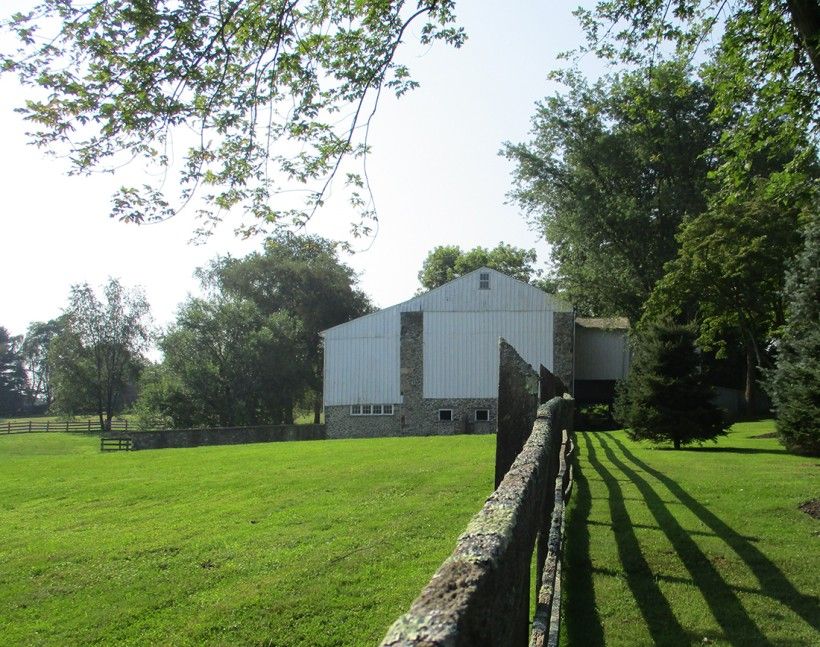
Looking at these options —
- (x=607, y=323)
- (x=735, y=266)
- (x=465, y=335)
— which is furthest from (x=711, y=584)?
A: (x=607, y=323)

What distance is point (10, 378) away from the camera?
99938mm

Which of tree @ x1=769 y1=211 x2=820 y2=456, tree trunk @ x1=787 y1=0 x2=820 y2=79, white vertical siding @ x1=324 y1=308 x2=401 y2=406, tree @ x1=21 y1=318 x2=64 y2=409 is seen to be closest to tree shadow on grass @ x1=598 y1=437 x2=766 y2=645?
tree trunk @ x1=787 y1=0 x2=820 y2=79

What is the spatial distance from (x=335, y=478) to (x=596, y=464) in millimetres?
5471

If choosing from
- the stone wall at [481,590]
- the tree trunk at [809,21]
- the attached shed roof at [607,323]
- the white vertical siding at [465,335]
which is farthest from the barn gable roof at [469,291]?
the stone wall at [481,590]

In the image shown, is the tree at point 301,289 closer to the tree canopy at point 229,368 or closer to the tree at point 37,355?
the tree canopy at point 229,368

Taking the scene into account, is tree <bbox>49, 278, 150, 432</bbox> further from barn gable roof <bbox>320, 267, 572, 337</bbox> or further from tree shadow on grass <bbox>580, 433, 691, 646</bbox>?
tree shadow on grass <bbox>580, 433, 691, 646</bbox>

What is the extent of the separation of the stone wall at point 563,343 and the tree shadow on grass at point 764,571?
28374 mm

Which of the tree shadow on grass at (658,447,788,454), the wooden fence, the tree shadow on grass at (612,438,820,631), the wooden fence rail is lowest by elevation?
the wooden fence

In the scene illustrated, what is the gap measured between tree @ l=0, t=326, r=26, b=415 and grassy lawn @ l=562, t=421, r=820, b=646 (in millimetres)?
100327

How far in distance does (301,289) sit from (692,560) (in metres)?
61.1

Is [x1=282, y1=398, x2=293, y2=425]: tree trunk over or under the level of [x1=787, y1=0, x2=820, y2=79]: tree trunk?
under

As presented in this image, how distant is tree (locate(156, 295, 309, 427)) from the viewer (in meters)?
54.4

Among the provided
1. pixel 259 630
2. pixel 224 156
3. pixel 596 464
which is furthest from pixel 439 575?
pixel 596 464

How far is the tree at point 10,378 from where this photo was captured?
98312 millimetres
